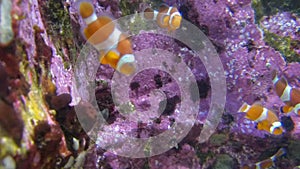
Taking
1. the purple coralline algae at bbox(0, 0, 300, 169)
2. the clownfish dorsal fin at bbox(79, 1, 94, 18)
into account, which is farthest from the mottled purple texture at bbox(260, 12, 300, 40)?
Answer: the clownfish dorsal fin at bbox(79, 1, 94, 18)

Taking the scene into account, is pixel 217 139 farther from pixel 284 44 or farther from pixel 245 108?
pixel 284 44

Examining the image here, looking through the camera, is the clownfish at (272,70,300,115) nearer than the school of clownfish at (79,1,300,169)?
No

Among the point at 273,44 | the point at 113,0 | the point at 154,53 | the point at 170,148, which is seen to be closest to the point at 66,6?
the point at 113,0

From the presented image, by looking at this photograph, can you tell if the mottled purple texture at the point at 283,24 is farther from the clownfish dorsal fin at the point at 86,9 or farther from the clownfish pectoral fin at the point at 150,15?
the clownfish dorsal fin at the point at 86,9

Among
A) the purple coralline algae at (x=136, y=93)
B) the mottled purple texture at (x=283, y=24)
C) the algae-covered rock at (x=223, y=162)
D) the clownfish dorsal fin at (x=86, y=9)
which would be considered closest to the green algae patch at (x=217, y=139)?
→ the purple coralline algae at (x=136, y=93)

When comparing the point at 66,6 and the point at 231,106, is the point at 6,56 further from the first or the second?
the point at 231,106

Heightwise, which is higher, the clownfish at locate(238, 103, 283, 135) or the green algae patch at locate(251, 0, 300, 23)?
the green algae patch at locate(251, 0, 300, 23)

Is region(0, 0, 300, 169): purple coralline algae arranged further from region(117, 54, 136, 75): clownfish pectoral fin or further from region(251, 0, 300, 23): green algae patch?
region(251, 0, 300, 23): green algae patch
